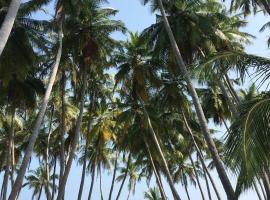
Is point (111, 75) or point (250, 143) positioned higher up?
point (111, 75)

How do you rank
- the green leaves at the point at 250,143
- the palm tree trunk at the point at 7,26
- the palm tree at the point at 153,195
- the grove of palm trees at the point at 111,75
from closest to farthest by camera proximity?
the green leaves at the point at 250,143, the palm tree trunk at the point at 7,26, the grove of palm trees at the point at 111,75, the palm tree at the point at 153,195

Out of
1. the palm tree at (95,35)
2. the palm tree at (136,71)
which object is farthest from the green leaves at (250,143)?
the palm tree at (136,71)

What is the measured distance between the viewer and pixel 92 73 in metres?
28.0

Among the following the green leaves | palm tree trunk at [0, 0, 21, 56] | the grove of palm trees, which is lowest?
the green leaves

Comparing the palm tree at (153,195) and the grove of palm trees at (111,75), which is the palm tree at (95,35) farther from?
the palm tree at (153,195)

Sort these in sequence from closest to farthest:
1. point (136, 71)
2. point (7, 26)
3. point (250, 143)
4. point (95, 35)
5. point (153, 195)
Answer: point (250, 143)
point (7, 26)
point (95, 35)
point (136, 71)
point (153, 195)

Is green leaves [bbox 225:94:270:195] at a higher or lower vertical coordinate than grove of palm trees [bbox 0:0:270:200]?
lower

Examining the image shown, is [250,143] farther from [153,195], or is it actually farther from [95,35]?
[153,195]

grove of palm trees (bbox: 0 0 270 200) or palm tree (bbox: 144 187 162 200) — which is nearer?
grove of palm trees (bbox: 0 0 270 200)

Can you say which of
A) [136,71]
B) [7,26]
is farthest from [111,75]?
[7,26]

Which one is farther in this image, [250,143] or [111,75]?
[111,75]

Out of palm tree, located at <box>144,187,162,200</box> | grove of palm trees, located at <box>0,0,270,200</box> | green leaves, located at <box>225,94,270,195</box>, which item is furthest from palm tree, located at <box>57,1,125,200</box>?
palm tree, located at <box>144,187,162,200</box>

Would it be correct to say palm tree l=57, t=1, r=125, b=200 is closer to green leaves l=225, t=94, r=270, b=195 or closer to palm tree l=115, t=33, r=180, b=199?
palm tree l=115, t=33, r=180, b=199

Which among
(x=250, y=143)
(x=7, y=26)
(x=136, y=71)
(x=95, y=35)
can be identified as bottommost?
(x=250, y=143)
